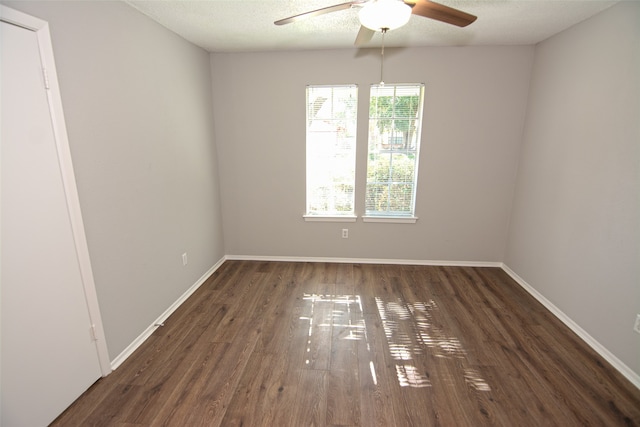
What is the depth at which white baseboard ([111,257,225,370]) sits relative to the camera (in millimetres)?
2031

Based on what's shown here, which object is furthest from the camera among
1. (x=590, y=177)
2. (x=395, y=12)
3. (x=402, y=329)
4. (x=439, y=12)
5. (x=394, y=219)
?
(x=394, y=219)

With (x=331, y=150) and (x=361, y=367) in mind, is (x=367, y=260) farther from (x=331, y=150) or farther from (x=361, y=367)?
(x=361, y=367)

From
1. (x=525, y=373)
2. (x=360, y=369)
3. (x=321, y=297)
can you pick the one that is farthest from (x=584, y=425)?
(x=321, y=297)

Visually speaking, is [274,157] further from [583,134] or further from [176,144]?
[583,134]

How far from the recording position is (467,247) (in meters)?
3.52

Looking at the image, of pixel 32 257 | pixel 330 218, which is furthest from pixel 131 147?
pixel 330 218

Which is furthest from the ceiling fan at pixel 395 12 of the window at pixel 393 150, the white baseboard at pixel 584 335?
the white baseboard at pixel 584 335

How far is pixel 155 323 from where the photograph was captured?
7.92ft

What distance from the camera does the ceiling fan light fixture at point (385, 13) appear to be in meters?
1.35

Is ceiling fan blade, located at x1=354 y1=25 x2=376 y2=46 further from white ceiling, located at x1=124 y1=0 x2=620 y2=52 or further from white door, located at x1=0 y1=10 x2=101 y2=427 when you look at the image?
white door, located at x1=0 y1=10 x2=101 y2=427

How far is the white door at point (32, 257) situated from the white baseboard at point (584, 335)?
346cm

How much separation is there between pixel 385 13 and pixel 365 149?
1991 mm

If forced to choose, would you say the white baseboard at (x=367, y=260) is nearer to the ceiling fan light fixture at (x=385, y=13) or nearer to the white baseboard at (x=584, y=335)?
the white baseboard at (x=584, y=335)

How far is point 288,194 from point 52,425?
264 cm
